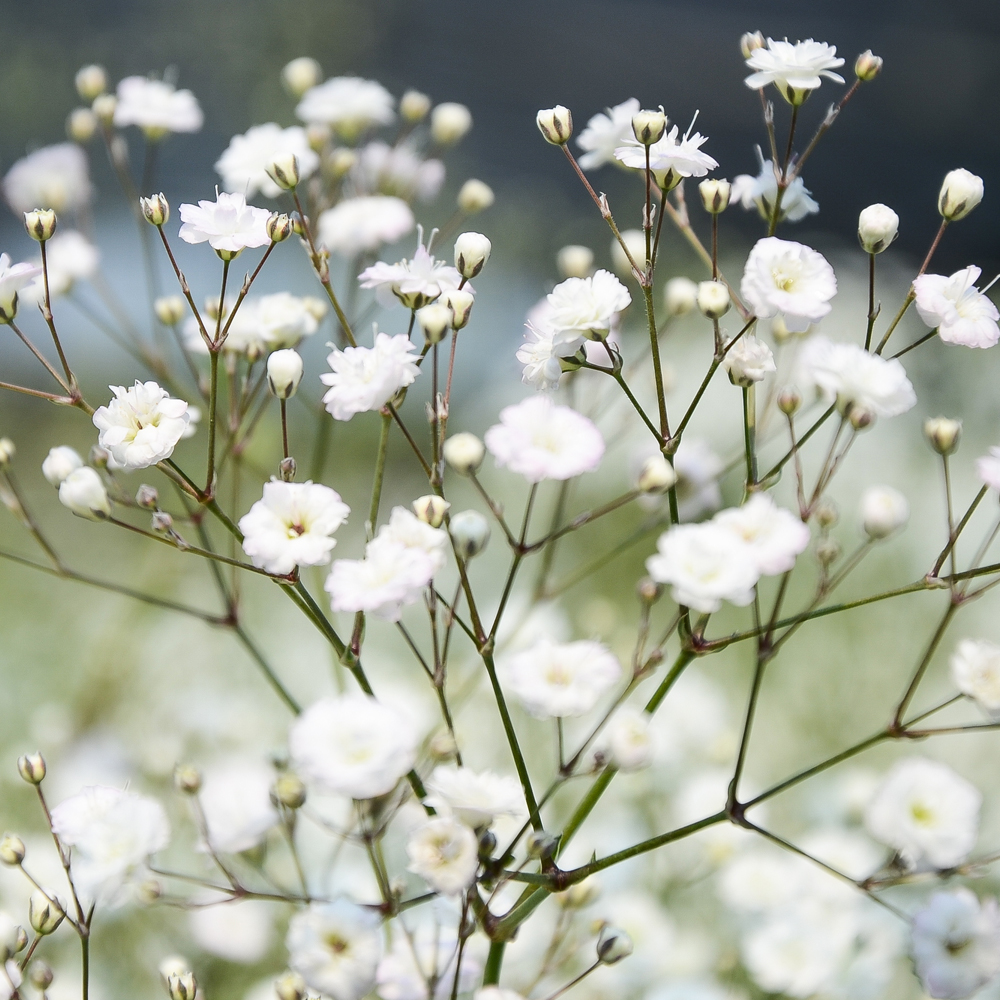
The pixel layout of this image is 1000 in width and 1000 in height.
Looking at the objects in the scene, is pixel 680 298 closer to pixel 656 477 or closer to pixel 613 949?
pixel 656 477

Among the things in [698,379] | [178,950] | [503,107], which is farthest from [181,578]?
[503,107]

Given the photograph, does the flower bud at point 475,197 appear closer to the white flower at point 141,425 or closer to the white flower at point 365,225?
the white flower at point 365,225

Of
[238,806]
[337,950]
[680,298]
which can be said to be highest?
[680,298]

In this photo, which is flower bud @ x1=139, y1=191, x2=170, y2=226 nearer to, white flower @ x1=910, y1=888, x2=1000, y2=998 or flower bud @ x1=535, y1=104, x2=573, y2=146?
flower bud @ x1=535, y1=104, x2=573, y2=146

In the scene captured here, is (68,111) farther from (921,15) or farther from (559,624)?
(921,15)

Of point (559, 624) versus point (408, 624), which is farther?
point (408, 624)

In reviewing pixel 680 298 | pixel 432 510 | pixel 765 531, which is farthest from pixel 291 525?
pixel 680 298
